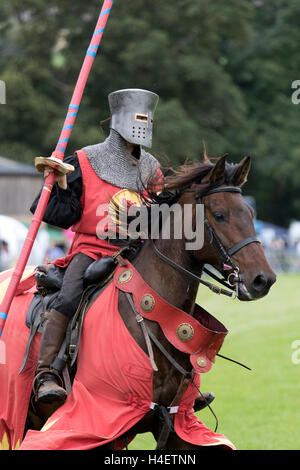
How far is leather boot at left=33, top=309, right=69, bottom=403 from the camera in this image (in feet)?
17.3

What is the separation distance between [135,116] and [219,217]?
1091mm

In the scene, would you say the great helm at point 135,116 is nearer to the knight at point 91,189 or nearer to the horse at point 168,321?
the knight at point 91,189

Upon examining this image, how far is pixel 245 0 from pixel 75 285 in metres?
40.1

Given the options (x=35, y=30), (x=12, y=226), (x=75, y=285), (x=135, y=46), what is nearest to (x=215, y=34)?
(x=135, y=46)

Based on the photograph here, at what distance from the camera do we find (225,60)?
46.5m

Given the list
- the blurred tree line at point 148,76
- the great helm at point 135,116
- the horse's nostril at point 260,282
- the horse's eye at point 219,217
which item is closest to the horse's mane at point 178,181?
the horse's eye at point 219,217

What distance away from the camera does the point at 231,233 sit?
4867mm

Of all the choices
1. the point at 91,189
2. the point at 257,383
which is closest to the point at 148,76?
the point at 257,383

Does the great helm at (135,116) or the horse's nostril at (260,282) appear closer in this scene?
the horse's nostril at (260,282)

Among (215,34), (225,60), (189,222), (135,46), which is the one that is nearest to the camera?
(189,222)

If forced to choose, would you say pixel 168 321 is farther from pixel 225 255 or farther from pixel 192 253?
pixel 225 255

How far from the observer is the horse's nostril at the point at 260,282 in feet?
15.4

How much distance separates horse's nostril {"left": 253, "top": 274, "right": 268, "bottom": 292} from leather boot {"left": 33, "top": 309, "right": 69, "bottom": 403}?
1309mm

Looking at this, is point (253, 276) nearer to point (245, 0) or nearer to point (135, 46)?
point (135, 46)
